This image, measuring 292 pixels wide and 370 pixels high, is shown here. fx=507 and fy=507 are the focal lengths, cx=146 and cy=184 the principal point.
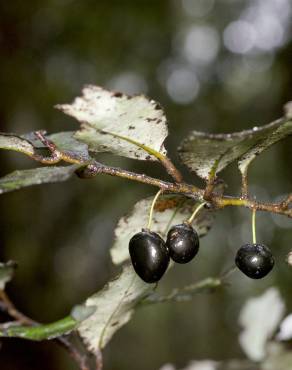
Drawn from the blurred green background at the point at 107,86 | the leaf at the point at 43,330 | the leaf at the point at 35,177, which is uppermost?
the blurred green background at the point at 107,86

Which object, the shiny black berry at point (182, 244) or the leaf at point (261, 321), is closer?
the shiny black berry at point (182, 244)

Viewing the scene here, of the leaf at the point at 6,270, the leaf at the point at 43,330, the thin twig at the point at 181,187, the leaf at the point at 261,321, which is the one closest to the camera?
the thin twig at the point at 181,187

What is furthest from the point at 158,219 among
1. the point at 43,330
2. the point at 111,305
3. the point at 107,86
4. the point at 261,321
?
the point at 107,86

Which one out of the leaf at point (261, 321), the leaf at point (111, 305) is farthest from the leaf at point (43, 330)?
the leaf at point (261, 321)

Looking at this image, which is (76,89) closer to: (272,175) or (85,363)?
(272,175)

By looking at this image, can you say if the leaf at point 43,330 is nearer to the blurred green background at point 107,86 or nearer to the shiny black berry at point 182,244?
the shiny black berry at point 182,244

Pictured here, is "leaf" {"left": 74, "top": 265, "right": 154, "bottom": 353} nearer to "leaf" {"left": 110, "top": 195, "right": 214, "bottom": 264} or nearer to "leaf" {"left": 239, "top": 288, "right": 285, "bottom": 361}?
"leaf" {"left": 110, "top": 195, "right": 214, "bottom": 264}

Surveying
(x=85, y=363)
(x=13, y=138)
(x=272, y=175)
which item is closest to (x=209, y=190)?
(x=13, y=138)
